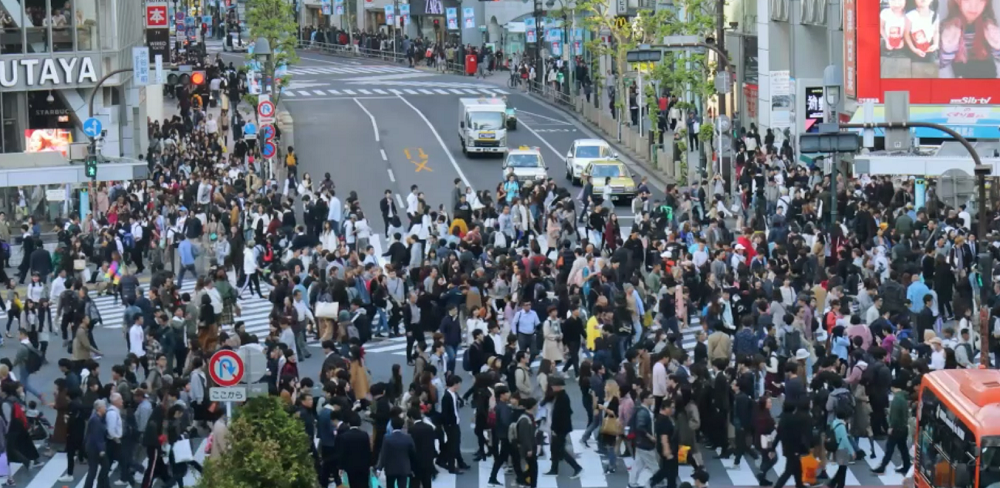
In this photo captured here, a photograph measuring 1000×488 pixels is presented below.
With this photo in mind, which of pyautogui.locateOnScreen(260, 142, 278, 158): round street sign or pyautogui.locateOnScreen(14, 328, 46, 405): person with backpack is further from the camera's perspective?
pyautogui.locateOnScreen(260, 142, 278, 158): round street sign

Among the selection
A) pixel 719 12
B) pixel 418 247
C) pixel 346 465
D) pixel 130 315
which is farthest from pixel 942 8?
pixel 346 465

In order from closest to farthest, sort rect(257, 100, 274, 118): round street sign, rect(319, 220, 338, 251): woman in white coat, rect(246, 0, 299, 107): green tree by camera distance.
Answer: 1. rect(319, 220, 338, 251): woman in white coat
2. rect(257, 100, 274, 118): round street sign
3. rect(246, 0, 299, 107): green tree

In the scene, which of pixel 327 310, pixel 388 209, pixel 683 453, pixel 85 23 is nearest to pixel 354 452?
pixel 683 453

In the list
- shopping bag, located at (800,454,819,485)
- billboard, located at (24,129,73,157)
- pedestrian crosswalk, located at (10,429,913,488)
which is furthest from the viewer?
billboard, located at (24,129,73,157)

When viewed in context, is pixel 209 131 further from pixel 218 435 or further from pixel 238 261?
pixel 218 435

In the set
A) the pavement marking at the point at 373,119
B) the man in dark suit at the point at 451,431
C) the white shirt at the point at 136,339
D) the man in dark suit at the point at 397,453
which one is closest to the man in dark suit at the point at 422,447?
the man in dark suit at the point at 397,453

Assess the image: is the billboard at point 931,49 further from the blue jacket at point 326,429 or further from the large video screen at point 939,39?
the blue jacket at point 326,429

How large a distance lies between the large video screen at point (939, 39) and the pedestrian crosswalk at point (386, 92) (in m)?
32.0

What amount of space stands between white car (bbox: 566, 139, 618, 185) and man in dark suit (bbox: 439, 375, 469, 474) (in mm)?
28187

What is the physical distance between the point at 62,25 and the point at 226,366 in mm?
34882

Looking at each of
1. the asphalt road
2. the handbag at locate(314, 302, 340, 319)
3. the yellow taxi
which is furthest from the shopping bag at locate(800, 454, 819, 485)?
the yellow taxi

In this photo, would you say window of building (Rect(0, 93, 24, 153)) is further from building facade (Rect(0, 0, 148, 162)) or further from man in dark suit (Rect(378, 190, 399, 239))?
man in dark suit (Rect(378, 190, 399, 239))

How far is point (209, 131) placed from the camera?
56062 mm

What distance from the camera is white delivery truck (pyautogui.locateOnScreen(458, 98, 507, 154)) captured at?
5578 cm
